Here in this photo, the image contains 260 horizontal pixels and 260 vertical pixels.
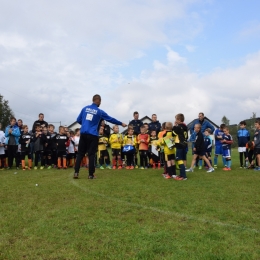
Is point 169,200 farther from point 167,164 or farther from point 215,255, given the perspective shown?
point 167,164

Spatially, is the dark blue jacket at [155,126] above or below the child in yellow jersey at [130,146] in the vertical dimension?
above

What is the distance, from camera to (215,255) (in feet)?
10.6

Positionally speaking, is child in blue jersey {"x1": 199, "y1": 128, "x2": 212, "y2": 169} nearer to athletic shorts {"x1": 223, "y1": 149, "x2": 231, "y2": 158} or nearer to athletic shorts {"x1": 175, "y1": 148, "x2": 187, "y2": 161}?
athletic shorts {"x1": 223, "y1": 149, "x2": 231, "y2": 158}

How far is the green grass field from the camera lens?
132 inches

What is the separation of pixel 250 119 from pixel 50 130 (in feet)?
165

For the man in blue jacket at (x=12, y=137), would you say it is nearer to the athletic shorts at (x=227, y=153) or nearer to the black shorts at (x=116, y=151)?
the black shorts at (x=116, y=151)

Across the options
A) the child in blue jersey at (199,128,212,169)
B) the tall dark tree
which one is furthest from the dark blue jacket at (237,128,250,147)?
the tall dark tree

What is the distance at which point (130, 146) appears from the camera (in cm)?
1252

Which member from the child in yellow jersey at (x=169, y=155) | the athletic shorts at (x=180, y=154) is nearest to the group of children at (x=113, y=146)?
the child in yellow jersey at (x=169, y=155)

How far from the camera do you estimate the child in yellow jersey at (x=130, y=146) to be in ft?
41.1

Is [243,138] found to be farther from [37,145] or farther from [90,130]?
[37,145]

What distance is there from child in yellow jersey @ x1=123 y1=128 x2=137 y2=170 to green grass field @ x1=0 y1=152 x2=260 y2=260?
5.40 metres

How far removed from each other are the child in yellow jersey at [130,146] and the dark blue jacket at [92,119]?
3.46 m

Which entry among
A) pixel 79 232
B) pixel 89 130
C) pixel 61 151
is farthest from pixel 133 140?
pixel 79 232
